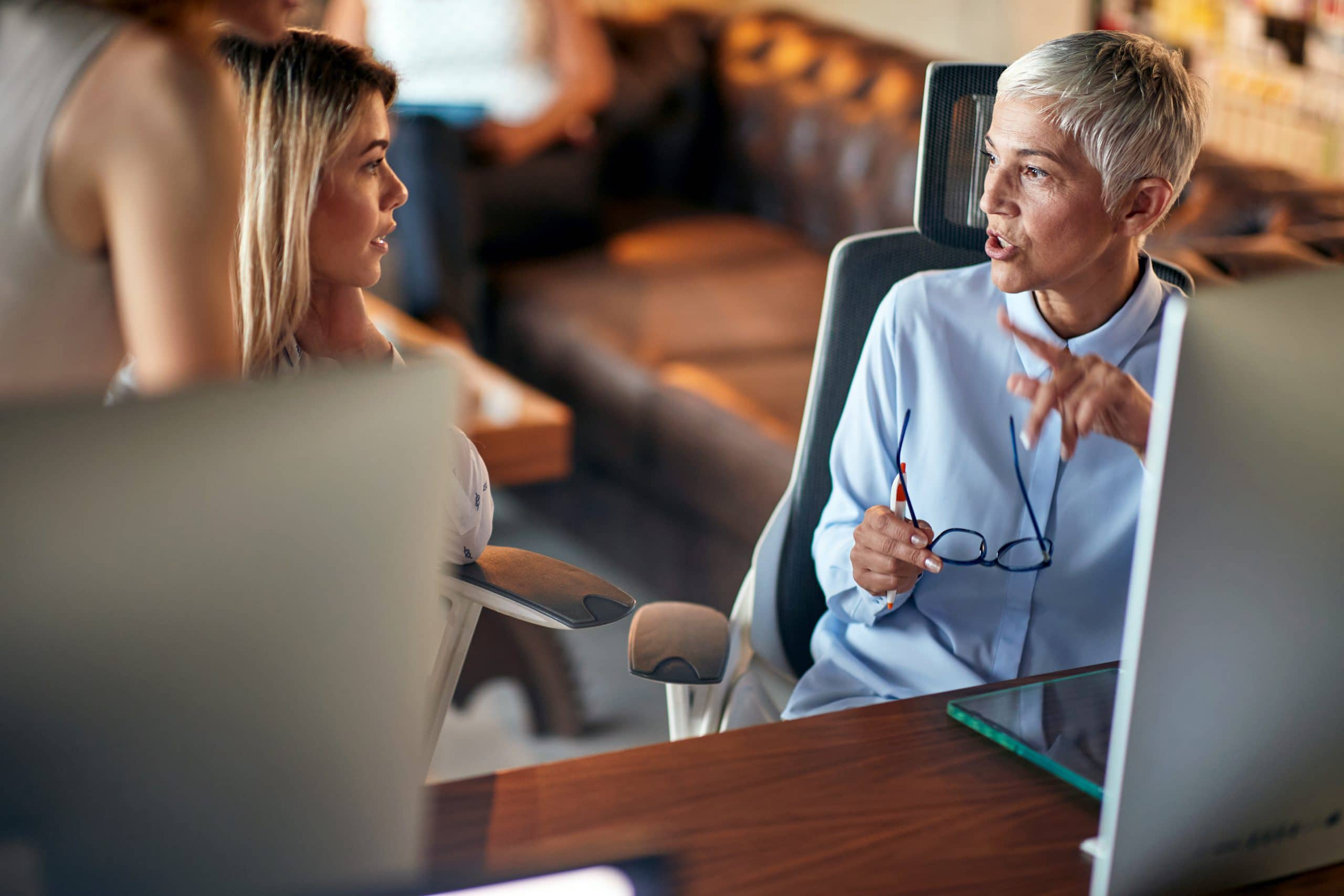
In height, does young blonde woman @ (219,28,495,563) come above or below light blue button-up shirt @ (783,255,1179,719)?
above

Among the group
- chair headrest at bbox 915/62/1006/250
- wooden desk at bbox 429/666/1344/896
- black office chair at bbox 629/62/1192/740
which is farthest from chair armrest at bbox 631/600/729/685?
chair headrest at bbox 915/62/1006/250

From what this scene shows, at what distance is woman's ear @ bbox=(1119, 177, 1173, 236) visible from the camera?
4.13ft

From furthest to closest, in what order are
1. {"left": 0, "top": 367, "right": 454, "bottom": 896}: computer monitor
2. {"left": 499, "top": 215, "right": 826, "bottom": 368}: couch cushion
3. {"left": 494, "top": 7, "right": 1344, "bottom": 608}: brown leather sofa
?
{"left": 499, "top": 215, "right": 826, "bottom": 368}: couch cushion → {"left": 494, "top": 7, "right": 1344, "bottom": 608}: brown leather sofa → {"left": 0, "top": 367, "right": 454, "bottom": 896}: computer monitor

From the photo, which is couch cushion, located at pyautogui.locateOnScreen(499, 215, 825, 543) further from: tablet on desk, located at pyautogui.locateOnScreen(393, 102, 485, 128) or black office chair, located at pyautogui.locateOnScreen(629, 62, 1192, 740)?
black office chair, located at pyautogui.locateOnScreen(629, 62, 1192, 740)

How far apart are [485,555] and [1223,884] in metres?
0.69

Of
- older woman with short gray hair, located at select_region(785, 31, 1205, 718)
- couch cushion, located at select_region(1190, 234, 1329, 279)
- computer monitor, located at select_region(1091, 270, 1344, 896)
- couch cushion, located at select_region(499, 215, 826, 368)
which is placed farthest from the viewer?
couch cushion, located at select_region(499, 215, 826, 368)

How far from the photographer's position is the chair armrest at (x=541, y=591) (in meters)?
1.17

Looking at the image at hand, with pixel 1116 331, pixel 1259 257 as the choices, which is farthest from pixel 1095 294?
pixel 1259 257

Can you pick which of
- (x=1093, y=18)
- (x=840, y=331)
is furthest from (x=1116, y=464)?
(x=1093, y=18)

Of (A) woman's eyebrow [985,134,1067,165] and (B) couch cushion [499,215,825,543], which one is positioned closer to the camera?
(A) woman's eyebrow [985,134,1067,165]

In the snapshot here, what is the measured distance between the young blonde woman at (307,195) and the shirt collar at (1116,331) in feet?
1.92

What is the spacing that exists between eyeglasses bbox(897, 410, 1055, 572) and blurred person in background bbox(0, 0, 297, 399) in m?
0.72

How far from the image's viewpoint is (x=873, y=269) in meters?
1.43

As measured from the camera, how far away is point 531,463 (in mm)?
2748
